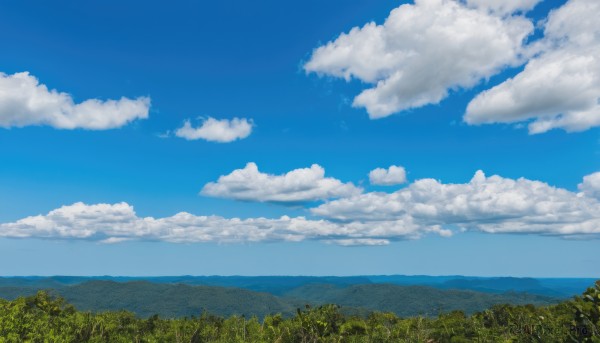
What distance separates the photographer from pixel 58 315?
84.2 feet

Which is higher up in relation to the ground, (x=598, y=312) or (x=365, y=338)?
(x=598, y=312)

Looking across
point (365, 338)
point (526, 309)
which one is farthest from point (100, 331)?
point (526, 309)

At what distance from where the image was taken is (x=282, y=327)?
2389 cm

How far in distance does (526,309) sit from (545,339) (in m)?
10.0

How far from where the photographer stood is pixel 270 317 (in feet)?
84.9

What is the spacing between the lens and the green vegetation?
19.6m

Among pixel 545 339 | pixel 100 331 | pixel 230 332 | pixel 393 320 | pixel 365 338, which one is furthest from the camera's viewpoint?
pixel 393 320

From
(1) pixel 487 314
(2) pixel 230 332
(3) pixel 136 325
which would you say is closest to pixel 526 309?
(1) pixel 487 314

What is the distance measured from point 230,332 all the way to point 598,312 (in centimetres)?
1788

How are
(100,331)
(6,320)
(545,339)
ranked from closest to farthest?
1. (545,339)
2. (6,320)
3. (100,331)

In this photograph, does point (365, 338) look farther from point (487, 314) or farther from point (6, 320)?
point (6, 320)

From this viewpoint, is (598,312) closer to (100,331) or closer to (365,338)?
(365,338)

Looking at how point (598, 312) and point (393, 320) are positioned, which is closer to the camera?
point (598, 312)

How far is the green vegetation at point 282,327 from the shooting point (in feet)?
64.2
